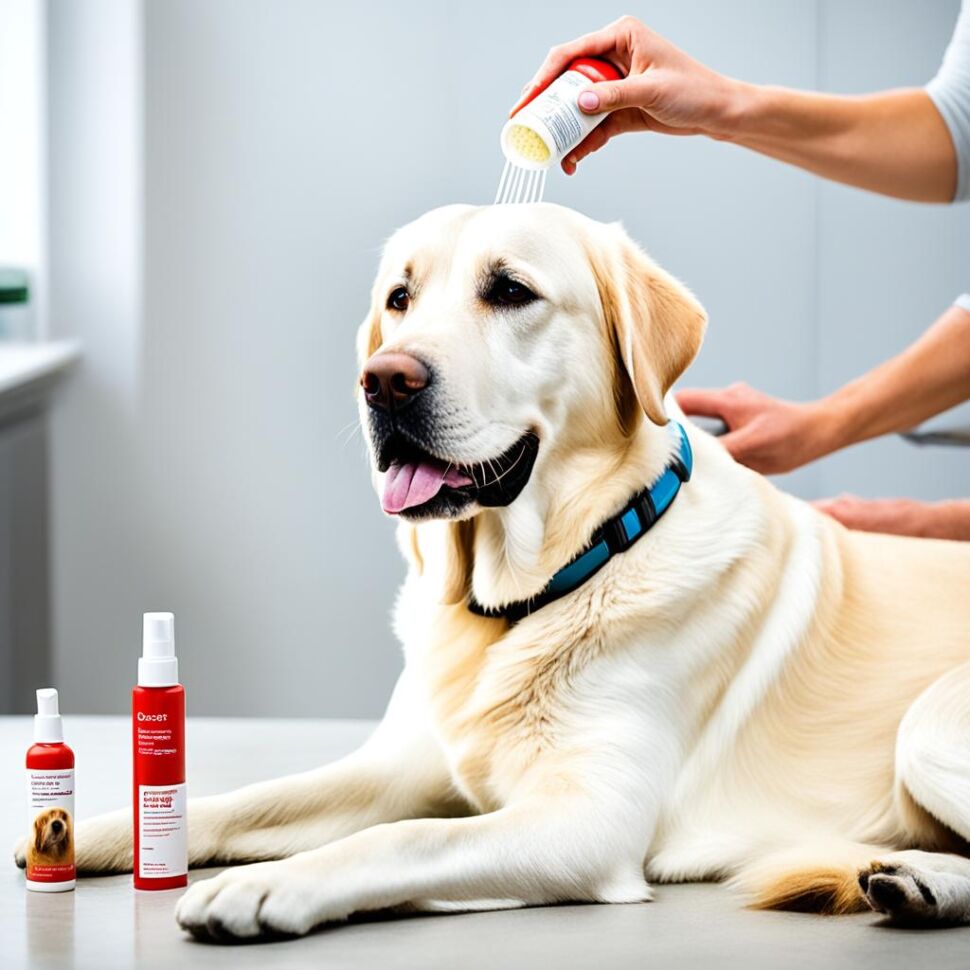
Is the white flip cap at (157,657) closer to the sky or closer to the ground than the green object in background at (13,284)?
closer to the ground

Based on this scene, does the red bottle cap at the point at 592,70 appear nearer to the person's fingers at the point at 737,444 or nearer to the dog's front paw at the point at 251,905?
the person's fingers at the point at 737,444

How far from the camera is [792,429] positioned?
2.23 meters

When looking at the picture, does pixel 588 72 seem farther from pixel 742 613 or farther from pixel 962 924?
pixel 962 924

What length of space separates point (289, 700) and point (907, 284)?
6.27 feet

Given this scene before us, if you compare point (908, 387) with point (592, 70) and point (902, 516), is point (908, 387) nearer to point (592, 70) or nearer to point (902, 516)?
point (902, 516)

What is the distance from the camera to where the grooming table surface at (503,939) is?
1141 millimetres

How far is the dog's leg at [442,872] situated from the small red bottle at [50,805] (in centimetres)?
21

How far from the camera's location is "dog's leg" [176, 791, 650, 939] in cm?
117

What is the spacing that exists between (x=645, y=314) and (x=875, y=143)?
0.94 metres

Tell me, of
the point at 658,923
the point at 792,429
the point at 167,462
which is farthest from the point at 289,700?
the point at 658,923

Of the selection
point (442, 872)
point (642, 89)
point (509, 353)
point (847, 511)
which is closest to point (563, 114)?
point (642, 89)

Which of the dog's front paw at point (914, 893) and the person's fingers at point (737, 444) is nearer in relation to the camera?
the dog's front paw at point (914, 893)

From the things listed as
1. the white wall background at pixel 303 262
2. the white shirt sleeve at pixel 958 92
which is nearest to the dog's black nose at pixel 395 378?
the white shirt sleeve at pixel 958 92

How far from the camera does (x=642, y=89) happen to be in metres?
1.72
